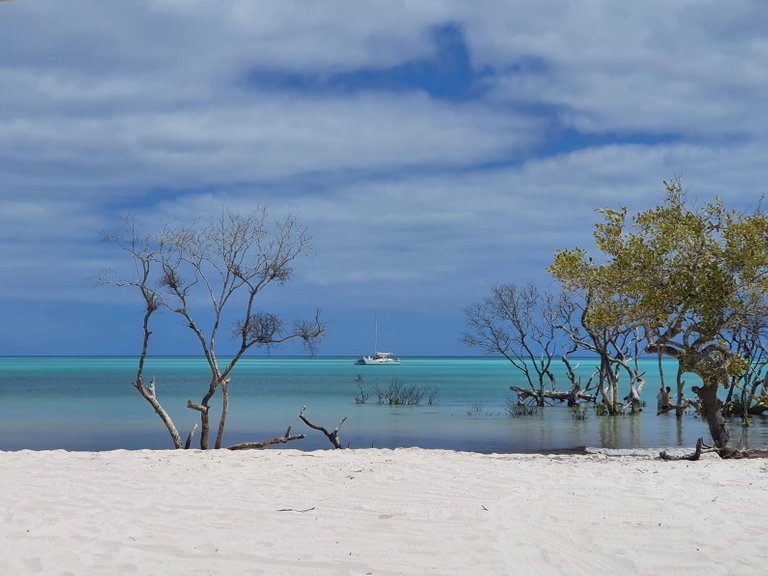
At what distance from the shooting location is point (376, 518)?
842 cm

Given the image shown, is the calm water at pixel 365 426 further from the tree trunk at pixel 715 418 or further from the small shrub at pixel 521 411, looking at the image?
the tree trunk at pixel 715 418

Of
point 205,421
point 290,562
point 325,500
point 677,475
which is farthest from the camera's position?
point 205,421

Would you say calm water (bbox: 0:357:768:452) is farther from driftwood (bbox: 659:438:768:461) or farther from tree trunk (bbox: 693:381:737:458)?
tree trunk (bbox: 693:381:737:458)

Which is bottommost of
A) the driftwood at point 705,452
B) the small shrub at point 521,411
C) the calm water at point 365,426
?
the calm water at point 365,426

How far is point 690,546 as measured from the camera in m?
7.28

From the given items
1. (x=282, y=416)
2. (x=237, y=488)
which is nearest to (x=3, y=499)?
(x=237, y=488)

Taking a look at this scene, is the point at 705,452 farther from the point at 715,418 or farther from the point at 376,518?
the point at 376,518

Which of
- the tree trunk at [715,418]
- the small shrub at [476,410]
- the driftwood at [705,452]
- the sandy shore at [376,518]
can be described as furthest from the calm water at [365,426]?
the sandy shore at [376,518]

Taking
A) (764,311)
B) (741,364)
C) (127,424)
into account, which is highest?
(764,311)

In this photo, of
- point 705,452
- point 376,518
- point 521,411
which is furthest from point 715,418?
point 521,411

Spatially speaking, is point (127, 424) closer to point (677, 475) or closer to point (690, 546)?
point (677, 475)

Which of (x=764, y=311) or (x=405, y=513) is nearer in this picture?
(x=405, y=513)

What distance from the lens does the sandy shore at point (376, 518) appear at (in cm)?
677

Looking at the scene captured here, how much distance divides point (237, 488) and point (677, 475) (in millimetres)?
6186
